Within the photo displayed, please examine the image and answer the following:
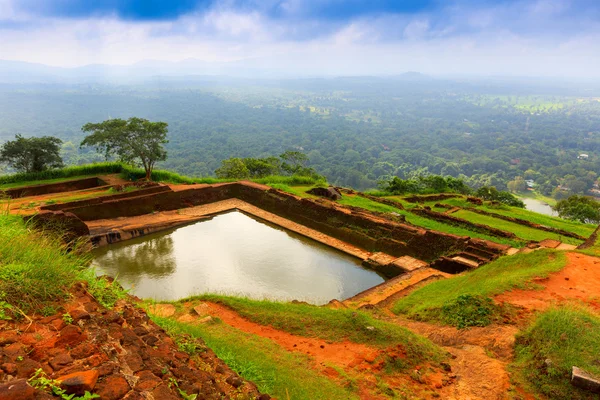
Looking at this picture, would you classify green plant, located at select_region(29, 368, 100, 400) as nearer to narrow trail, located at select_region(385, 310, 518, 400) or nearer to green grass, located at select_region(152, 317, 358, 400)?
green grass, located at select_region(152, 317, 358, 400)

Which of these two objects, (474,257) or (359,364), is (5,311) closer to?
(359,364)

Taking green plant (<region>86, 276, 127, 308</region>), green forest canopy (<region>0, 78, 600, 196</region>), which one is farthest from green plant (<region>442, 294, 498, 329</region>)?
green forest canopy (<region>0, 78, 600, 196</region>)

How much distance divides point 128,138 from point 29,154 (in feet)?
23.2

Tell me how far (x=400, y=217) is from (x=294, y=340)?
11332 millimetres

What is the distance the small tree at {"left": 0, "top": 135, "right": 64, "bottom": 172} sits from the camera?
22.5 m

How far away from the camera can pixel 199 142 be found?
302 ft

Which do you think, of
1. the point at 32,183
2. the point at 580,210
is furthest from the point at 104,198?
the point at 580,210

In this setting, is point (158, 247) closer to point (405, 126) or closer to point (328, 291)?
point (328, 291)

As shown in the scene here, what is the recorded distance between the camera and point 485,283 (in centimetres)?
802

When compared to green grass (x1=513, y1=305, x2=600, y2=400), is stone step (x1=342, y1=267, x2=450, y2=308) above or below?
below

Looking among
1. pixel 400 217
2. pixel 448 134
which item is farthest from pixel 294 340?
pixel 448 134

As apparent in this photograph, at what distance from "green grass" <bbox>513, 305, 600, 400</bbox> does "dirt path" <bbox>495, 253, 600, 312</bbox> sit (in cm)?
123

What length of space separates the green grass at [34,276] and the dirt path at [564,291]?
24.1ft

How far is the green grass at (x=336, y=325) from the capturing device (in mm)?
5531
